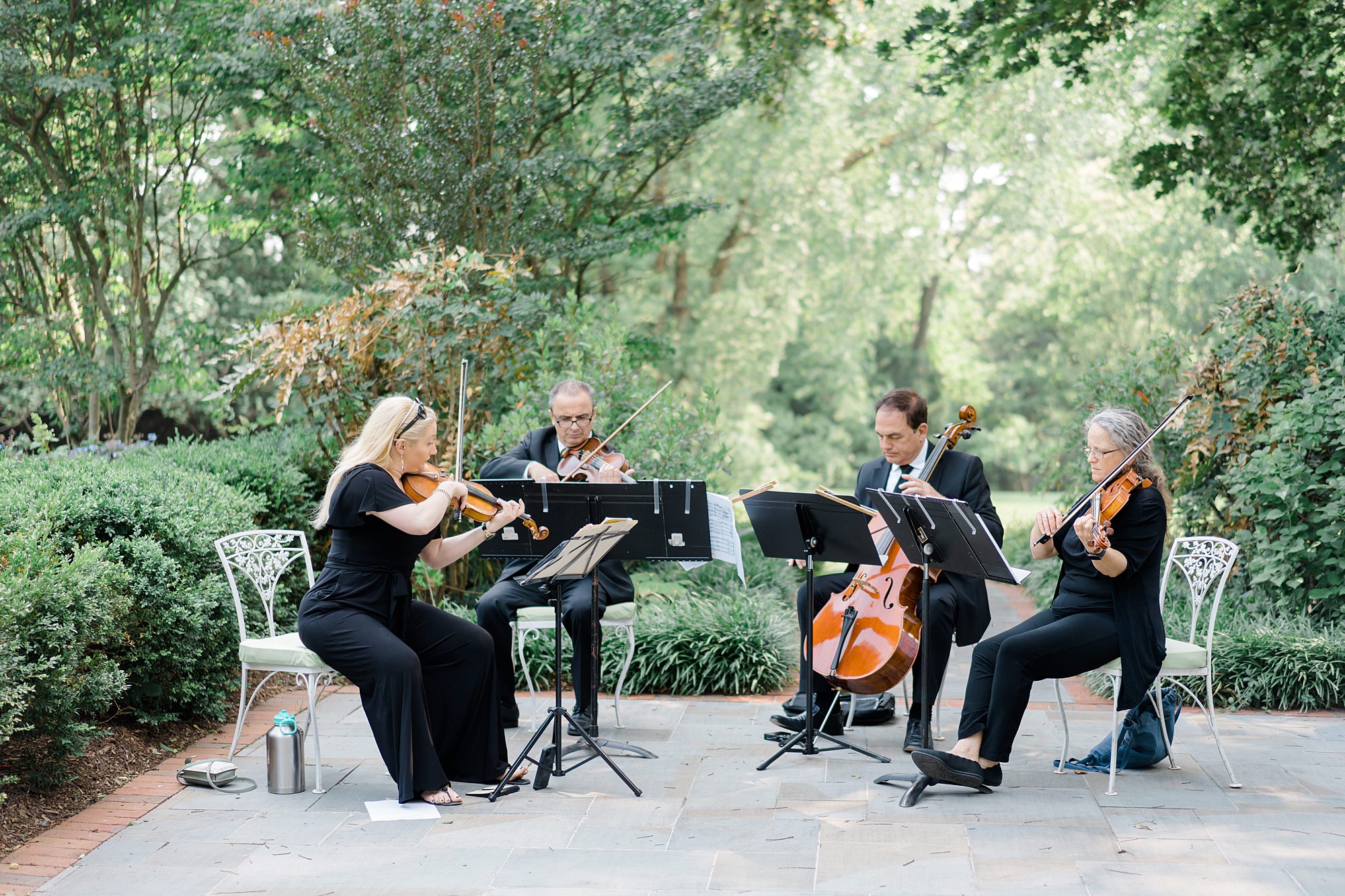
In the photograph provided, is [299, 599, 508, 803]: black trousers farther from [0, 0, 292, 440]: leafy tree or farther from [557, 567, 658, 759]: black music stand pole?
[0, 0, 292, 440]: leafy tree

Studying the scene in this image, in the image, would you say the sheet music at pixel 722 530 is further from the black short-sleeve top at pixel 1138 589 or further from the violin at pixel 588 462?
the black short-sleeve top at pixel 1138 589

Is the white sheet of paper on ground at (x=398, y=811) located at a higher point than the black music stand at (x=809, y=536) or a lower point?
lower

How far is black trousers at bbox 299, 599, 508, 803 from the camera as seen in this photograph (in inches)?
171

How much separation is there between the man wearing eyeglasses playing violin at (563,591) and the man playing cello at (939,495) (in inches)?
36.8

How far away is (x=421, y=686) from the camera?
4375 mm

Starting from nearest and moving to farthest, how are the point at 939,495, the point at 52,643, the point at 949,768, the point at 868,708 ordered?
the point at 52,643 < the point at 949,768 < the point at 939,495 < the point at 868,708

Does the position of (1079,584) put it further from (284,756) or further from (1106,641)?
Answer: (284,756)

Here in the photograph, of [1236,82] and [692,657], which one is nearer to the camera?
→ [692,657]

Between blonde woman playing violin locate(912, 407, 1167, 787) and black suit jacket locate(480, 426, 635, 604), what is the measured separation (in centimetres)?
169

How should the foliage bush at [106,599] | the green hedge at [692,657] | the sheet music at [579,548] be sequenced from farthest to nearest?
the green hedge at [692,657] < the sheet music at [579,548] < the foliage bush at [106,599]

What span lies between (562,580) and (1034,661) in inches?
70.6

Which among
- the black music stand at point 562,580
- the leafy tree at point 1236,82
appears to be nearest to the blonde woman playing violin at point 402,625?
the black music stand at point 562,580

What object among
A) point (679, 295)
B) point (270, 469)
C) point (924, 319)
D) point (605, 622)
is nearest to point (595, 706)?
point (605, 622)

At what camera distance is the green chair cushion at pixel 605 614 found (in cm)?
543
